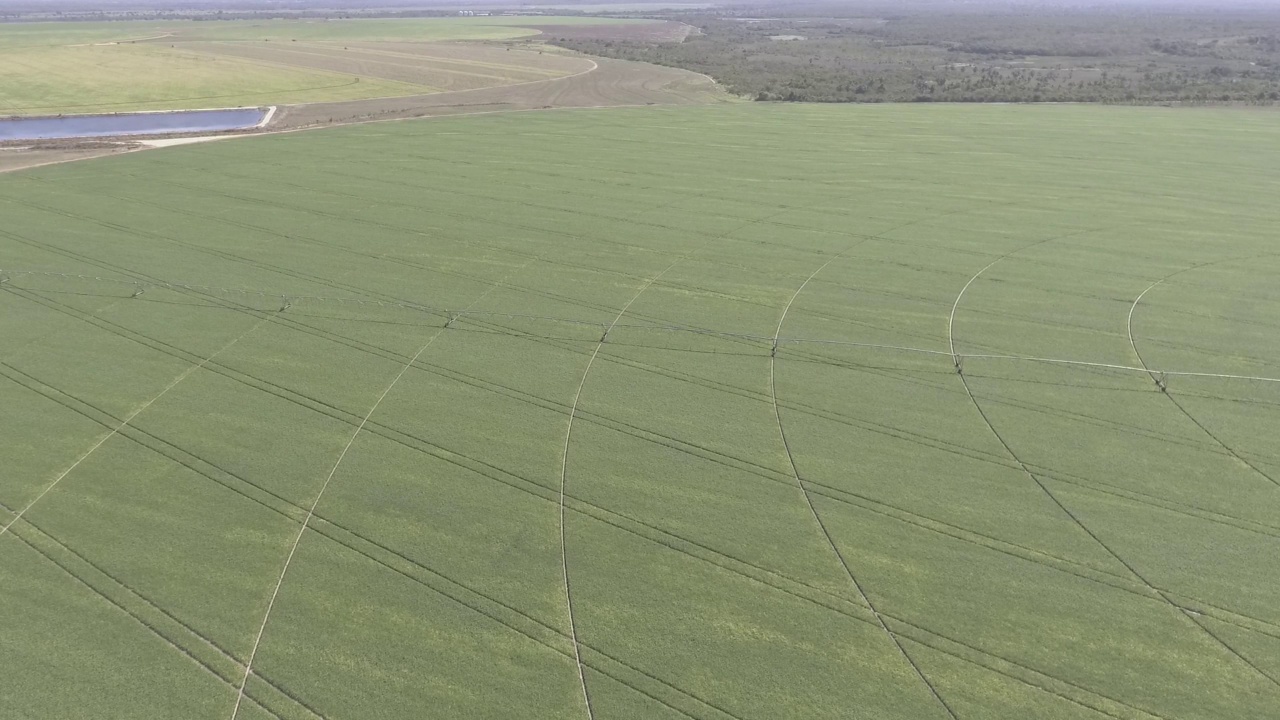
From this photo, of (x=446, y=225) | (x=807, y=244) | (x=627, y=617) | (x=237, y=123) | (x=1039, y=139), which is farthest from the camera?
(x=237, y=123)

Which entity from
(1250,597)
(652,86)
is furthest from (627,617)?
(652,86)

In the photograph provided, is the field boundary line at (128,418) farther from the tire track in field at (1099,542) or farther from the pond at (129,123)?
the pond at (129,123)

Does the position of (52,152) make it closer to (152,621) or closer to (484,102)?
(484,102)

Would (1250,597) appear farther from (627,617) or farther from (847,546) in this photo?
(627,617)

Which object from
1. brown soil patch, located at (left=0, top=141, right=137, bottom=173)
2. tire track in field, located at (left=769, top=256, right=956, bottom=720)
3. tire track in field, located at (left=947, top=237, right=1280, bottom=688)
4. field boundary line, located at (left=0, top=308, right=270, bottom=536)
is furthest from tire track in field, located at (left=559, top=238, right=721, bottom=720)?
brown soil patch, located at (left=0, top=141, right=137, bottom=173)

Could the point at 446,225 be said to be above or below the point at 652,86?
below

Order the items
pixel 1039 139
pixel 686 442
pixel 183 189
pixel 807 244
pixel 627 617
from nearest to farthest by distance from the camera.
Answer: pixel 627 617 < pixel 686 442 < pixel 807 244 < pixel 183 189 < pixel 1039 139

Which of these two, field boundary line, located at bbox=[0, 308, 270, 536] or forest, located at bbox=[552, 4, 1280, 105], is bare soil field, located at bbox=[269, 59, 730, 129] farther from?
field boundary line, located at bbox=[0, 308, 270, 536]
